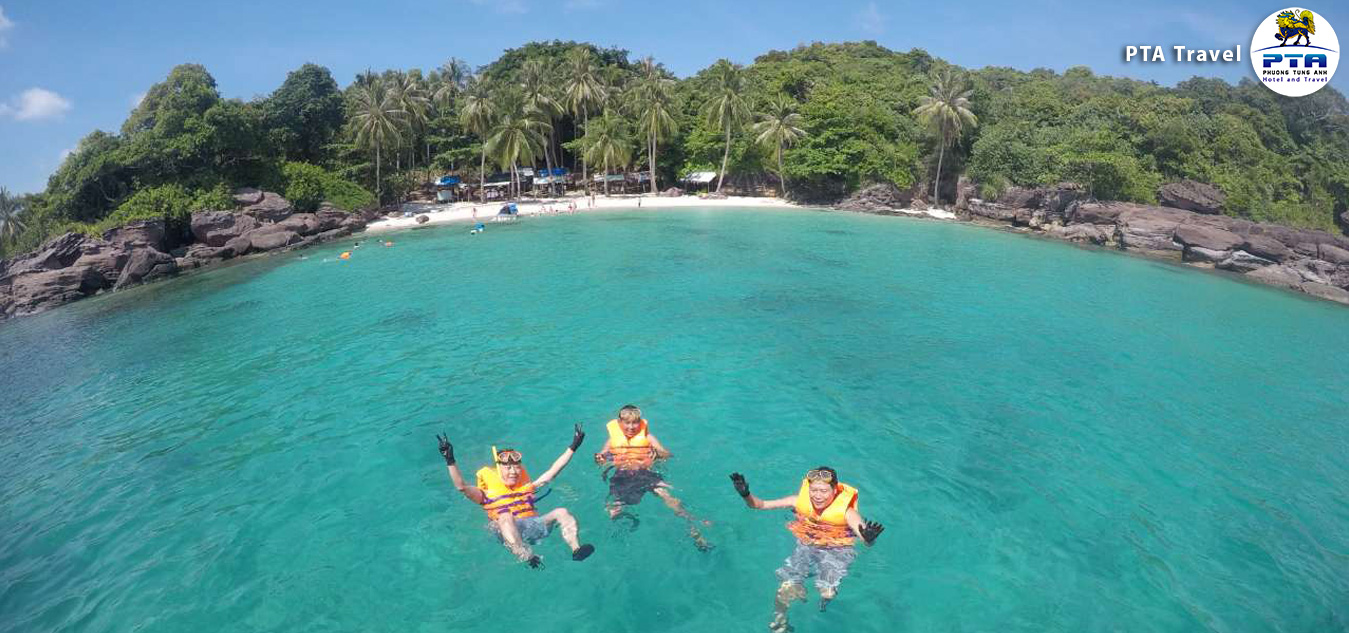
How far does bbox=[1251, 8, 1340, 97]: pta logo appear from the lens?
26656mm

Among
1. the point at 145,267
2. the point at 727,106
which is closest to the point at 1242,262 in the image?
the point at 727,106

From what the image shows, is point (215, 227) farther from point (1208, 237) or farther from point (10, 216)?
point (1208, 237)

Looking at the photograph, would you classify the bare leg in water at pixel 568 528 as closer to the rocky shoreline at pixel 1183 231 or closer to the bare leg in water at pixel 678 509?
the bare leg in water at pixel 678 509

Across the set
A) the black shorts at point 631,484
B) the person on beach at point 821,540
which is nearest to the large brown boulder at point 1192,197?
the person on beach at point 821,540

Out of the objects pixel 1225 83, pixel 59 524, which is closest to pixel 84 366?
pixel 59 524

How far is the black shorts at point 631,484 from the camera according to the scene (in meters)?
9.14

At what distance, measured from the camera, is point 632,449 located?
364 inches

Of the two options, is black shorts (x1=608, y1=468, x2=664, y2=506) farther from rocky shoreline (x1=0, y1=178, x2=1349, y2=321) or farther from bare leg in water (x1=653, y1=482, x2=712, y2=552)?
rocky shoreline (x1=0, y1=178, x2=1349, y2=321)

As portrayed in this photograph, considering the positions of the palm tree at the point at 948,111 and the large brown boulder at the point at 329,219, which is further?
the palm tree at the point at 948,111

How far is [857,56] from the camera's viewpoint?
8362 centimetres

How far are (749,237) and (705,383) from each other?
24037 millimetres

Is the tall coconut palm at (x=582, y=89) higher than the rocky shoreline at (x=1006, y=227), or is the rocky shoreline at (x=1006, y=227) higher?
the tall coconut palm at (x=582, y=89)

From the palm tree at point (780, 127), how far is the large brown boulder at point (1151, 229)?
86.6 ft

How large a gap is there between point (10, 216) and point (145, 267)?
26.1 m
